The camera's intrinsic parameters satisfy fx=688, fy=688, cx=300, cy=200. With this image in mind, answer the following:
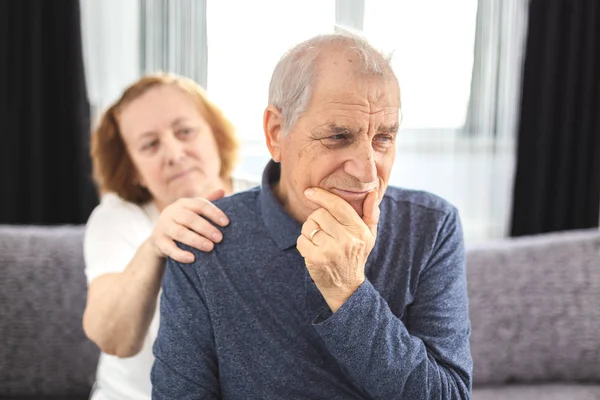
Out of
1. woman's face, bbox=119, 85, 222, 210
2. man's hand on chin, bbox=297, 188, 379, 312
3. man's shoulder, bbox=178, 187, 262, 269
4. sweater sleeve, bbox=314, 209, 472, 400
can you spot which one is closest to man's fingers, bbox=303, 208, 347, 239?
man's hand on chin, bbox=297, 188, 379, 312

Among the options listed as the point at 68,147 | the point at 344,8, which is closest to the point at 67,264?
the point at 68,147

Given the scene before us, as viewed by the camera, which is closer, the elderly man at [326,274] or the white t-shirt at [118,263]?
the elderly man at [326,274]

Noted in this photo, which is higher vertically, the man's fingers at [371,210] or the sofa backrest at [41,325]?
the man's fingers at [371,210]

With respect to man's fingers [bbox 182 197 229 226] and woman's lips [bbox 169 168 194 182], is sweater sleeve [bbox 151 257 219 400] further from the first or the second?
woman's lips [bbox 169 168 194 182]

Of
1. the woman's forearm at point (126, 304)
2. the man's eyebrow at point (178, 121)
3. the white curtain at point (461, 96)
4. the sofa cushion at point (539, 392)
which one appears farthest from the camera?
the white curtain at point (461, 96)

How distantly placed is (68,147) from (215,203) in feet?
4.91

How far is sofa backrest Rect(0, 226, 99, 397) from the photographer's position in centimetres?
214

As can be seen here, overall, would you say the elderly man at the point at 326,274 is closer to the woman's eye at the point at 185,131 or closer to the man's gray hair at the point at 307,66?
the man's gray hair at the point at 307,66

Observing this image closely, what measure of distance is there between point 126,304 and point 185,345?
0.94ft

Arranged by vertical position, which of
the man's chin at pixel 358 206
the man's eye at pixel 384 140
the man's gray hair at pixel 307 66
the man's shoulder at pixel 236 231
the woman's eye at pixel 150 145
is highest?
the man's gray hair at pixel 307 66

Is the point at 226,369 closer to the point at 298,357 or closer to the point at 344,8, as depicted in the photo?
the point at 298,357

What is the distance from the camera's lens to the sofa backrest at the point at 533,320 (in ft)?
7.19

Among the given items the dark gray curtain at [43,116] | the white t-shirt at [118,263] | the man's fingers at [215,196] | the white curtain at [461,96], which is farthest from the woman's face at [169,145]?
the white curtain at [461,96]

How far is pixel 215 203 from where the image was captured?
1.43m
